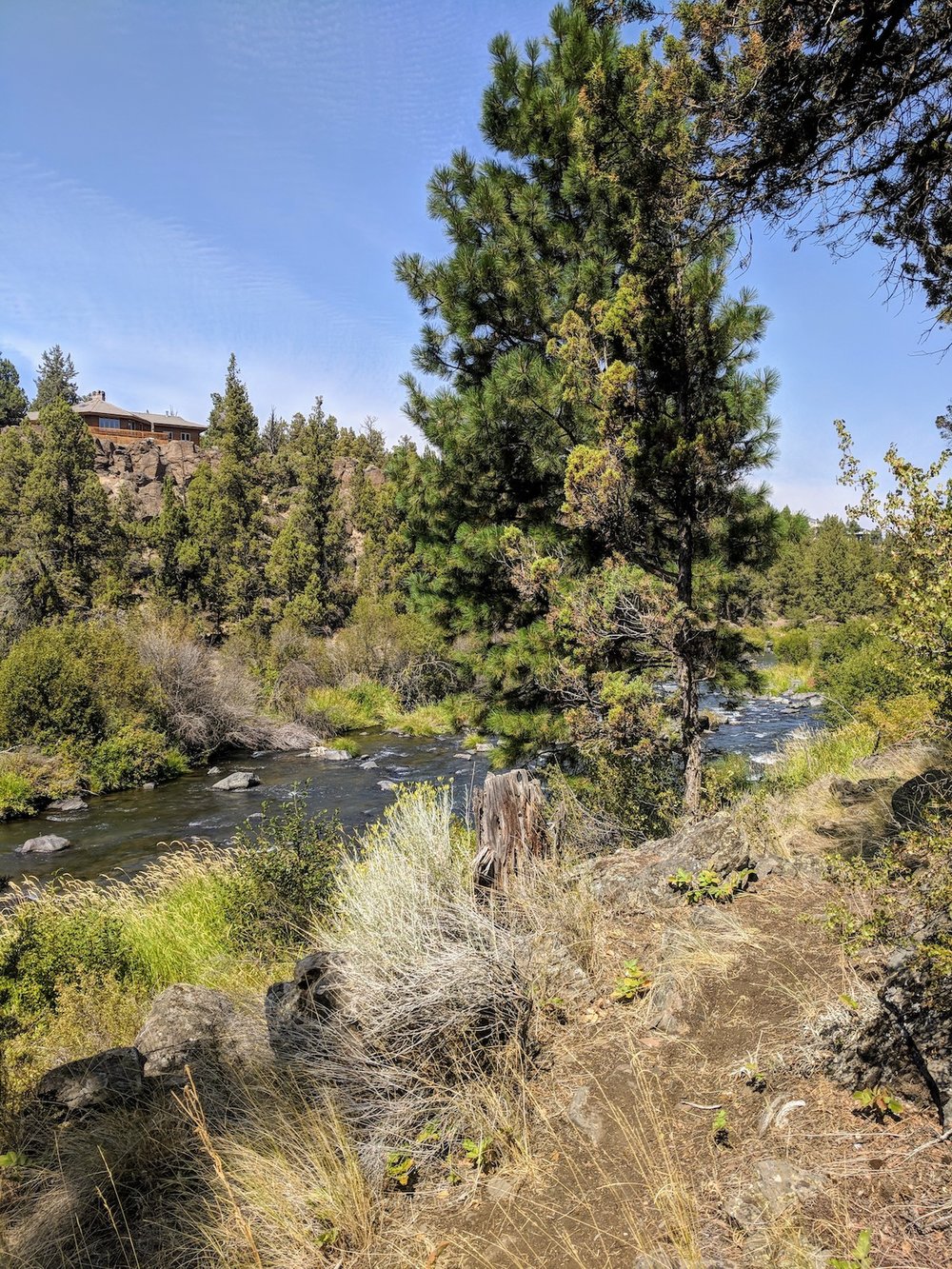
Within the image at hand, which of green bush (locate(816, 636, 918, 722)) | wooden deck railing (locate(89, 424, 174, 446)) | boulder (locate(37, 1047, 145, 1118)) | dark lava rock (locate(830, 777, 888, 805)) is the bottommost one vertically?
boulder (locate(37, 1047, 145, 1118))

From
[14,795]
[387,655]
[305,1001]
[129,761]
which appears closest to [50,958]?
[305,1001]

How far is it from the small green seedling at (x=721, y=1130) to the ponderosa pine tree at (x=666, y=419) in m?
4.19

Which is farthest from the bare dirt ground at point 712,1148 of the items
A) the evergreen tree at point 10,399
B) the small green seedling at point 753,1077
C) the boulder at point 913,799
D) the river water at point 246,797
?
the evergreen tree at point 10,399

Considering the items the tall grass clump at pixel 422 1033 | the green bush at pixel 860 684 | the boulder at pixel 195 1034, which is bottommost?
the boulder at pixel 195 1034

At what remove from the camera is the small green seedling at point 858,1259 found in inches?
80.8

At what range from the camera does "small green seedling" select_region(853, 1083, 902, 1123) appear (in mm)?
2766

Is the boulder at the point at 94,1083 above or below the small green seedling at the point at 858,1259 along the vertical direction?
below

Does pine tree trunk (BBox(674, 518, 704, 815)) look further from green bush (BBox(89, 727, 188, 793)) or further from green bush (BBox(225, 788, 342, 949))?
green bush (BBox(89, 727, 188, 793))

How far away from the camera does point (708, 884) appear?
516 centimetres

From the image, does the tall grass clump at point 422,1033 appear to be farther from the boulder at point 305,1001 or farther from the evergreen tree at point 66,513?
the evergreen tree at point 66,513

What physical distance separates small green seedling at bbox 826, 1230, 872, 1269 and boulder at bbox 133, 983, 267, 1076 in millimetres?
3217

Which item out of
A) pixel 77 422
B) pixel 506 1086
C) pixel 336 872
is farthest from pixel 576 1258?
pixel 77 422

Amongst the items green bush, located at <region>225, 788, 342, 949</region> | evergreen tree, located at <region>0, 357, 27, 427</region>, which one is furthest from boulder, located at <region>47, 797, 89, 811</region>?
evergreen tree, located at <region>0, 357, 27, 427</region>

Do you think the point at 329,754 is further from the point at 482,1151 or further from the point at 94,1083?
the point at 482,1151
